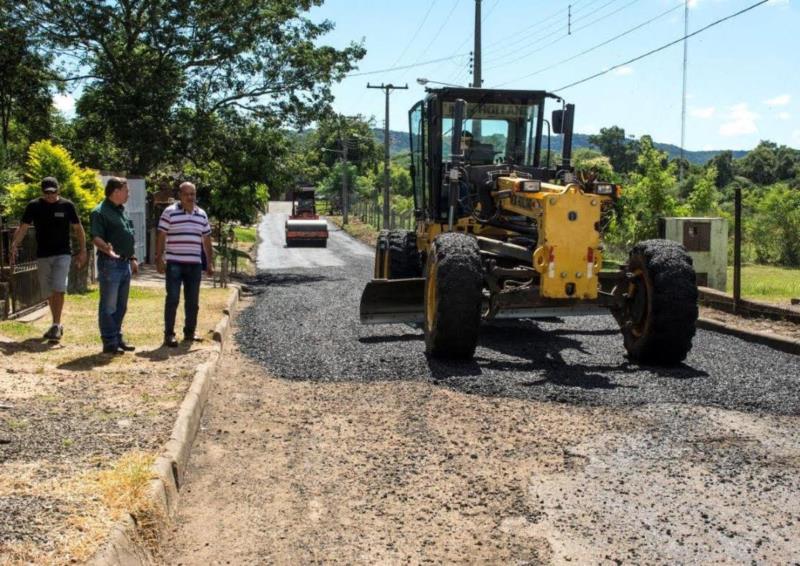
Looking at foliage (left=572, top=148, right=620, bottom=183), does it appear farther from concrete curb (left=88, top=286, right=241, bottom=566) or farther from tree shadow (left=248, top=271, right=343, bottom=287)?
concrete curb (left=88, top=286, right=241, bottom=566)

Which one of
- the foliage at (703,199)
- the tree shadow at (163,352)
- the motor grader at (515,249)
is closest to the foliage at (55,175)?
the tree shadow at (163,352)

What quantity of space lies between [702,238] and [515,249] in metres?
6.67

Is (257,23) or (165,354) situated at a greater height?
(257,23)

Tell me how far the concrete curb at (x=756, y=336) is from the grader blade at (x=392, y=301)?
12.5ft

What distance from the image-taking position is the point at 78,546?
13.3 ft

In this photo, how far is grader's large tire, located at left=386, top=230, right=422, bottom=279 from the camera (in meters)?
13.0

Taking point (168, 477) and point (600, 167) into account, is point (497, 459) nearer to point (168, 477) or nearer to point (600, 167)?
point (168, 477)

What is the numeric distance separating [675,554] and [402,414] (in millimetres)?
3144

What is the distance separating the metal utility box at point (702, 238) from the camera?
602 inches

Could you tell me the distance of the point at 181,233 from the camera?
9.98 meters

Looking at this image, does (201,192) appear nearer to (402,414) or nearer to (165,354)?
(165,354)

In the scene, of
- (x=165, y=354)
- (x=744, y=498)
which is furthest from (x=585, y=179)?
(x=744, y=498)

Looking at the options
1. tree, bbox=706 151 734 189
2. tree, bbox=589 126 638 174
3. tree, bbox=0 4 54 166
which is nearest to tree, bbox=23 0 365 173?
tree, bbox=0 4 54 166

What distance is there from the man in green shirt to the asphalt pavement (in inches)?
61.0
